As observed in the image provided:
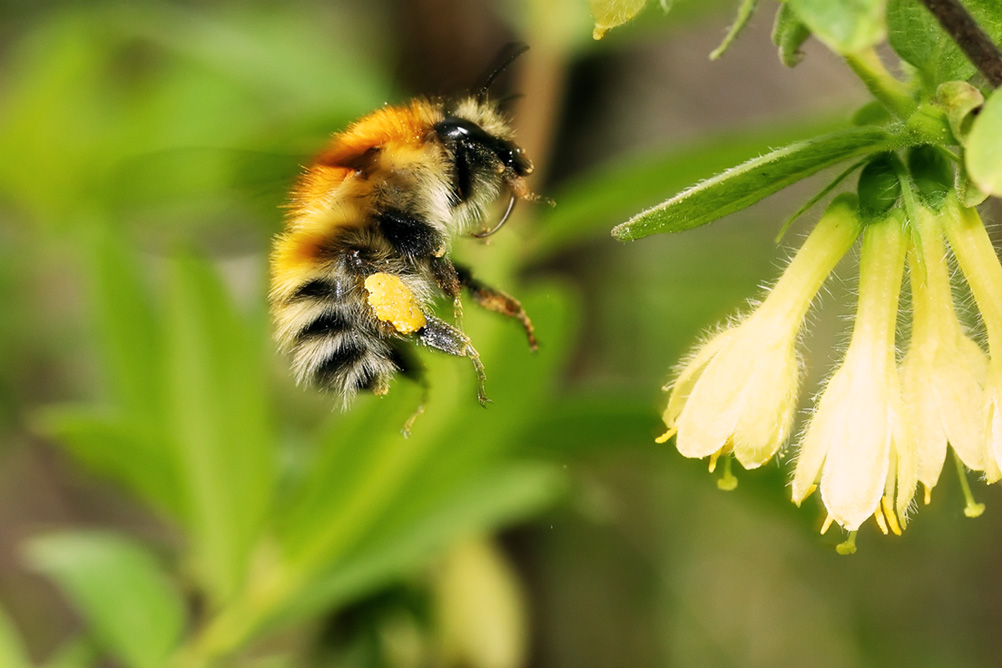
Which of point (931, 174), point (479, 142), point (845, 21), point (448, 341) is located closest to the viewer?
point (845, 21)

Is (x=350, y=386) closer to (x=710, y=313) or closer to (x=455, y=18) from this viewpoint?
(x=455, y=18)

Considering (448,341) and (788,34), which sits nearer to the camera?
(788,34)

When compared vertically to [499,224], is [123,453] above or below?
above

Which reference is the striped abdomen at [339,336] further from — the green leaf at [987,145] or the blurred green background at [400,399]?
the green leaf at [987,145]

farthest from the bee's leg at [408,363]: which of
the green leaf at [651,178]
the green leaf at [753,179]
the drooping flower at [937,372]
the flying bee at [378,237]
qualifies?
the green leaf at [651,178]

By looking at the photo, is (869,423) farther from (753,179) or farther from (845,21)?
(845,21)

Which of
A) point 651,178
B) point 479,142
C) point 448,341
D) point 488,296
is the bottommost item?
point 448,341

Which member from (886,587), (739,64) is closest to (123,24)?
(739,64)

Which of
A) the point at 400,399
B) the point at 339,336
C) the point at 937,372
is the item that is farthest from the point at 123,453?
the point at 937,372
